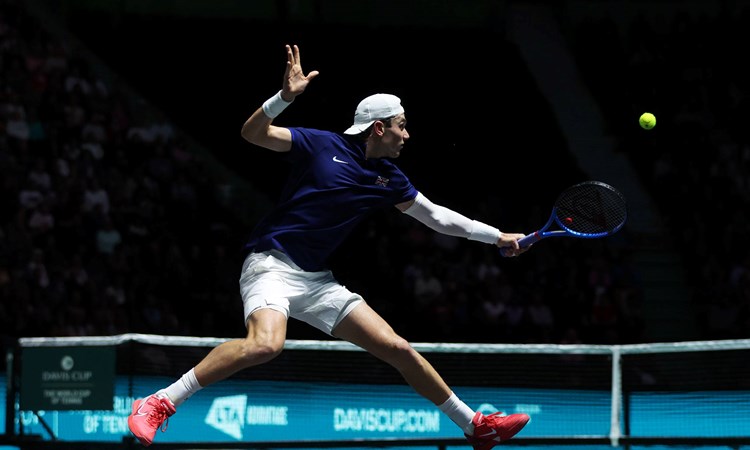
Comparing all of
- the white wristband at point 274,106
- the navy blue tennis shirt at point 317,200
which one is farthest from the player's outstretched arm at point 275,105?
the navy blue tennis shirt at point 317,200

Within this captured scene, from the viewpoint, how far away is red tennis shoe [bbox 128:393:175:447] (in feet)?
20.2

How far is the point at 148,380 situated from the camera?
9484 mm

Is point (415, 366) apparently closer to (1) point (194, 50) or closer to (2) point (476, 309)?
(2) point (476, 309)

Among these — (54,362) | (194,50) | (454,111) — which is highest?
(194,50)

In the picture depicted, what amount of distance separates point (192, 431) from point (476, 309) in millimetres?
5434

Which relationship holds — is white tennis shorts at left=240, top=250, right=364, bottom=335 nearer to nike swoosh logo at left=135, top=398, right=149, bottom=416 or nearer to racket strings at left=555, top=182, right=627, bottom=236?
nike swoosh logo at left=135, top=398, right=149, bottom=416

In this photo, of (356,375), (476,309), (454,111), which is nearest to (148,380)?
(356,375)

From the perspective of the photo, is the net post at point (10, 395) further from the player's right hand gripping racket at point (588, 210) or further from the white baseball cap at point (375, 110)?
the player's right hand gripping racket at point (588, 210)

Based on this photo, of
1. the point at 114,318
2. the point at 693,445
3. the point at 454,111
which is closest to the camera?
the point at 693,445

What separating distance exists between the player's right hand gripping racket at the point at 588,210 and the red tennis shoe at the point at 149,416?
228 cm

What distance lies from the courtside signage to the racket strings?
3473mm

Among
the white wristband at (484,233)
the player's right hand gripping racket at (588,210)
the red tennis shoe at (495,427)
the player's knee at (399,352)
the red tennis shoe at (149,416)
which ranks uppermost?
the player's right hand gripping racket at (588,210)

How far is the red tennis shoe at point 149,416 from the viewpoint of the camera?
6160 mm

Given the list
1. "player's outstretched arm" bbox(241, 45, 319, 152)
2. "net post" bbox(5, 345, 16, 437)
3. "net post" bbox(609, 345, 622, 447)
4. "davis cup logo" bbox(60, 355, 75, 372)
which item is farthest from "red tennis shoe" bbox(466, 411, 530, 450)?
"net post" bbox(5, 345, 16, 437)
